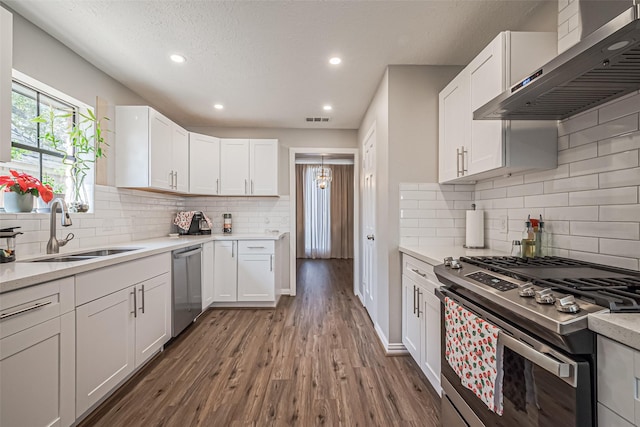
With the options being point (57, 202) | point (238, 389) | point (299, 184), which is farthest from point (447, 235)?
point (299, 184)

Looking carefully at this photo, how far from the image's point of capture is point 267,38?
81.7 inches

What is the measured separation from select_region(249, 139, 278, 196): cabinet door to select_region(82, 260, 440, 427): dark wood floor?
1781 mm

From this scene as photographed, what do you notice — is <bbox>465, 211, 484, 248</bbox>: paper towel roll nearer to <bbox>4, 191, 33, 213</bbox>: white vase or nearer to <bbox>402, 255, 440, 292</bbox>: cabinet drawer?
<bbox>402, 255, 440, 292</bbox>: cabinet drawer

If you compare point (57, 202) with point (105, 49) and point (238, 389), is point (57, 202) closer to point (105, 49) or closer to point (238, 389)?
point (105, 49)

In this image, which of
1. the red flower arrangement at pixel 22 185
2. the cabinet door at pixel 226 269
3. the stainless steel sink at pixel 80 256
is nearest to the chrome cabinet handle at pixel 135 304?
the stainless steel sink at pixel 80 256

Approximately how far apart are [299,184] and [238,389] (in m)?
6.03

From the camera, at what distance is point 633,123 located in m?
1.17

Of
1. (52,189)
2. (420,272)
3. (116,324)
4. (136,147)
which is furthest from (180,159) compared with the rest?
(420,272)

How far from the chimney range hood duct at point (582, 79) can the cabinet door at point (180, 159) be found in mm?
3100

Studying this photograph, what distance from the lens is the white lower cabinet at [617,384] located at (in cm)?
62

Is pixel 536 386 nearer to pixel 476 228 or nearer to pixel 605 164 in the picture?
pixel 605 164

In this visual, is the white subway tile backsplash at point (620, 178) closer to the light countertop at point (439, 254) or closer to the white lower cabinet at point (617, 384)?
the light countertop at point (439, 254)

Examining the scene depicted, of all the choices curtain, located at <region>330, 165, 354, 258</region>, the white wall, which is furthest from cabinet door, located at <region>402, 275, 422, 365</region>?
curtain, located at <region>330, 165, 354, 258</region>

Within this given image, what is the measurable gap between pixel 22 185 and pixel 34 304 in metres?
0.96
